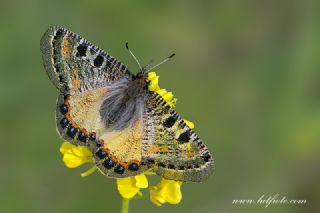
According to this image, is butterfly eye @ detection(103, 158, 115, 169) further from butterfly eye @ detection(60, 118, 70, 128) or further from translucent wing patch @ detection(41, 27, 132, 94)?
translucent wing patch @ detection(41, 27, 132, 94)

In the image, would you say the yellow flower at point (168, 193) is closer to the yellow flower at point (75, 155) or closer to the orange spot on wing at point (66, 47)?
the yellow flower at point (75, 155)

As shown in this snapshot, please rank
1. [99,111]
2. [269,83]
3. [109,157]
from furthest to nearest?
[269,83]
[99,111]
[109,157]

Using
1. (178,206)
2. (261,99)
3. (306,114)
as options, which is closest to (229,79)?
(261,99)

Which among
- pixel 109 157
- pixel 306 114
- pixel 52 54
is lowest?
pixel 306 114

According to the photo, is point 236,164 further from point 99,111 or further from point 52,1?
point 99,111

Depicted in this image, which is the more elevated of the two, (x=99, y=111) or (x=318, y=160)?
(x=99, y=111)

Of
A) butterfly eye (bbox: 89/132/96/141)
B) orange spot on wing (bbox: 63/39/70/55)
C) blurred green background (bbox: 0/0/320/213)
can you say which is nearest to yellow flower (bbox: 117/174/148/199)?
butterfly eye (bbox: 89/132/96/141)

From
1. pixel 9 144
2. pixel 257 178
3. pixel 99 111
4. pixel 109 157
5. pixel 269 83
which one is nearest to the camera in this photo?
pixel 109 157

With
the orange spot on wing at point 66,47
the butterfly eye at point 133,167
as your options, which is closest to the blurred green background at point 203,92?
the orange spot on wing at point 66,47
